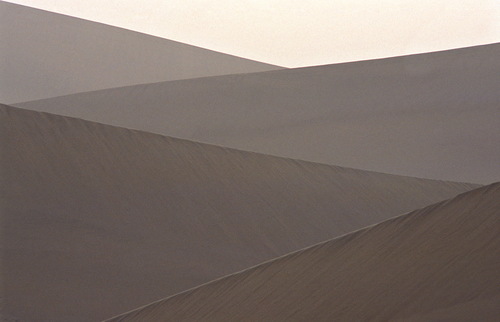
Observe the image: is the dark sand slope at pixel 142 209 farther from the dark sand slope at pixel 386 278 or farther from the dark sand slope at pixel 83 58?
the dark sand slope at pixel 83 58

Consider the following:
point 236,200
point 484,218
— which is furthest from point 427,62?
point 484,218

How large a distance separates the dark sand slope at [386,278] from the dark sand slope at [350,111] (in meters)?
3.96

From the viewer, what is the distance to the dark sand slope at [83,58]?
839 centimetres

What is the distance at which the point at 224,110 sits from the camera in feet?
26.1

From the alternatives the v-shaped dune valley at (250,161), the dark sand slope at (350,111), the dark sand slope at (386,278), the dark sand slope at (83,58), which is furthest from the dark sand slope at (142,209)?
the dark sand slope at (83,58)

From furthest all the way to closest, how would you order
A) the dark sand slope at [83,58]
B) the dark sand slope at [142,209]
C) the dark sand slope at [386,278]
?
the dark sand slope at [83,58] → the dark sand slope at [142,209] → the dark sand slope at [386,278]

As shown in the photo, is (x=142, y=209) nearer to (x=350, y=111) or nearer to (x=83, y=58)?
(x=350, y=111)

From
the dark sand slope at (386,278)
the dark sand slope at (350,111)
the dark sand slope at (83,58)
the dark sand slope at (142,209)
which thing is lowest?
the dark sand slope at (386,278)

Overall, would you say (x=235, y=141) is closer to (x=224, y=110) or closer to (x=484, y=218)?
(x=224, y=110)

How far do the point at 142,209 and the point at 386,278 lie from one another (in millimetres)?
3073

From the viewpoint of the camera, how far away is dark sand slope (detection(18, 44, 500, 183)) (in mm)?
6773

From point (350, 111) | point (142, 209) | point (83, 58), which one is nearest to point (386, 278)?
point (142, 209)

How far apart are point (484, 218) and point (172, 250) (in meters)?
2.77

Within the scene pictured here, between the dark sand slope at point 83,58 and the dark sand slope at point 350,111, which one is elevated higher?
the dark sand slope at point 83,58
